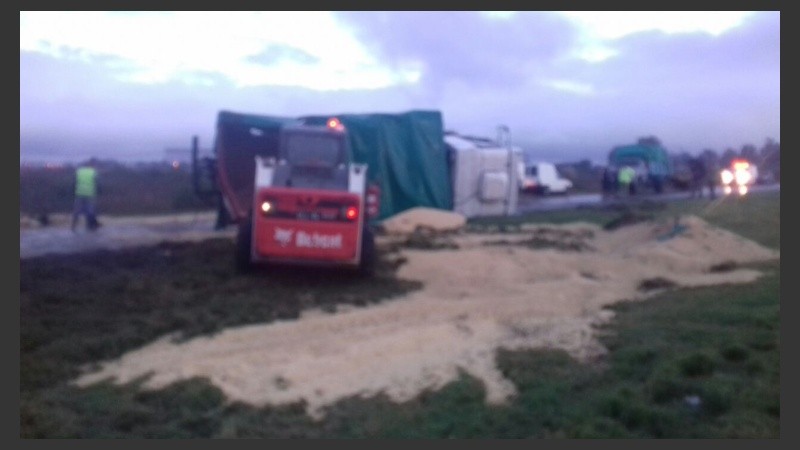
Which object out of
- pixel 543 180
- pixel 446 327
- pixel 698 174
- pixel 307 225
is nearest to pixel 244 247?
pixel 307 225

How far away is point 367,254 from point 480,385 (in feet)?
22.6

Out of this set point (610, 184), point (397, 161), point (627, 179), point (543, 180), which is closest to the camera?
point (397, 161)

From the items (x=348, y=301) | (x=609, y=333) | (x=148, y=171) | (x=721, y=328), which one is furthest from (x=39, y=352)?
(x=148, y=171)

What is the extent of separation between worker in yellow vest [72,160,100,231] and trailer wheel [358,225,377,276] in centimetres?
1040

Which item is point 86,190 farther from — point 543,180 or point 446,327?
point 543,180

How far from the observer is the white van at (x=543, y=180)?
50312mm

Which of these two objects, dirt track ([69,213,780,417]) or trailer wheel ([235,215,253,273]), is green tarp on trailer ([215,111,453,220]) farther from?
trailer wheel ([235,215,253,273])

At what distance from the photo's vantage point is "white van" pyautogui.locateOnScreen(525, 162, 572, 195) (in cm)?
5031

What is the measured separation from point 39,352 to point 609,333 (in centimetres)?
609

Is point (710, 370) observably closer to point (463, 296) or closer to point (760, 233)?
point (463, 296)

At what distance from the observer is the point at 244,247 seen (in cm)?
1543

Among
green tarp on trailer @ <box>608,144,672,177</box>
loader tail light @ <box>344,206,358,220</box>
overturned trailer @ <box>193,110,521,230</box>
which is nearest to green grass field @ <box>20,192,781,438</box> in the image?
loader tail light @ <box>344,206,358,220</box>

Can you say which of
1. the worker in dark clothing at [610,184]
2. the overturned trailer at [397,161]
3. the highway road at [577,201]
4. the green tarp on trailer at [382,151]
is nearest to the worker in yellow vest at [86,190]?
the overturned trailer at [397,161]

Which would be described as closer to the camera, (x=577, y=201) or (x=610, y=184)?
(x=577, y=201)
